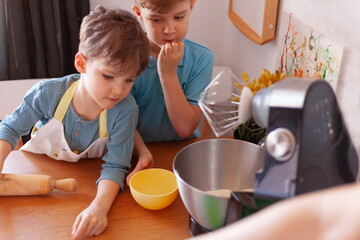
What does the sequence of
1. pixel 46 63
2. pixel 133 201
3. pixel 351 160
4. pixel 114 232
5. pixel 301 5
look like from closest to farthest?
pixel 351 160 < pixel 114 232 < pixel 133 201 < pixel 301 5 < pixel 46 63

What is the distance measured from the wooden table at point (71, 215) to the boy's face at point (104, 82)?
203mm

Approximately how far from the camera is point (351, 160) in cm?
62

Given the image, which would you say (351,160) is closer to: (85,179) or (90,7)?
(85,179)

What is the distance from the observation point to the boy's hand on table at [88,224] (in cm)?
86

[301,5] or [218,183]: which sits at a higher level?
[301,5]

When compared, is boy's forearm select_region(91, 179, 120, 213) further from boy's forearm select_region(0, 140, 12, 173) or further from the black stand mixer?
the black stand mixer

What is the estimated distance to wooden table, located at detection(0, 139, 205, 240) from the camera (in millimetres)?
875

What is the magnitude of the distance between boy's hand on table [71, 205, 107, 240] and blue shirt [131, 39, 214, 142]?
1.44ft

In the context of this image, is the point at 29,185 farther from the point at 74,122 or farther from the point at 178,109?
the point at 178,109

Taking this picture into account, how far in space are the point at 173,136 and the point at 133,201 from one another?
1.22ft

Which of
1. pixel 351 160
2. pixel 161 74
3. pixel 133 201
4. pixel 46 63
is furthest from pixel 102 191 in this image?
pixel 46 63

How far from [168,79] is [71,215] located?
46cm

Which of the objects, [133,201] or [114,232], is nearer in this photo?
[114,232]

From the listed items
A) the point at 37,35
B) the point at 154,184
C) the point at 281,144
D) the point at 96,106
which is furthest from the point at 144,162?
the point at 37,35
